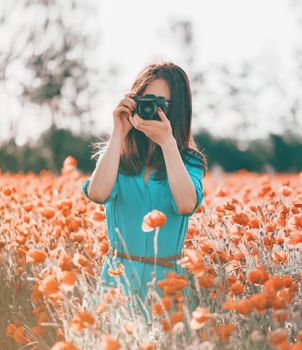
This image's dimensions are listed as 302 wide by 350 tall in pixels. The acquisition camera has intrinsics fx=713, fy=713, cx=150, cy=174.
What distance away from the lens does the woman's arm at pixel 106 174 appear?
8.09 ft

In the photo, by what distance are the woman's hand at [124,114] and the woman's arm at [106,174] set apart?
0.09 meters

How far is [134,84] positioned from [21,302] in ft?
4.53

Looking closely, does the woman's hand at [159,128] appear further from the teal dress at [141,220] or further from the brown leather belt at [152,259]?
the brown leather belt at [152,259]

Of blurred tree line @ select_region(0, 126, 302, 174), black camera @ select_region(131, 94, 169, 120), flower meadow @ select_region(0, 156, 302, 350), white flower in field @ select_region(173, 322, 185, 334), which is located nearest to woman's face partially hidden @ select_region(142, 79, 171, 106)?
black camera @ select_region(131, 94, 169, 120)

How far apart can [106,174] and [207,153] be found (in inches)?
724

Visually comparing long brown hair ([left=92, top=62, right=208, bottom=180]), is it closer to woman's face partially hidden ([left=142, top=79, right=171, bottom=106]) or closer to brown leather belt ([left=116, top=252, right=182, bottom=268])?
woman's face partially hidden ([left=142, top=79, right=171, bottom=106])

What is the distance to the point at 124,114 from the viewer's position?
2.57 meters

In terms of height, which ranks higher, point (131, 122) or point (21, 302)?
point (131, 122)

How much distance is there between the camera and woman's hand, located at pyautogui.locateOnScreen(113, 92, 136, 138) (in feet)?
8.24

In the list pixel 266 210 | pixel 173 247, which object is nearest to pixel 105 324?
pixel 173 247

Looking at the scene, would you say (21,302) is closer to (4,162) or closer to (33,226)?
(33,226)

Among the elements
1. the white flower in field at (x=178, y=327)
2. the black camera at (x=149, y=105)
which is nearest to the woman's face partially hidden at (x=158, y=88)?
the black camera at (x=149, y=105)

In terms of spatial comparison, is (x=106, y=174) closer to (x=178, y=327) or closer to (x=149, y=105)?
(x=149, y=105)

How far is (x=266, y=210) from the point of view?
3.81 meters
